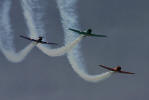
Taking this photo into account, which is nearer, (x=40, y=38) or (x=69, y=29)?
(x=69, y=29)

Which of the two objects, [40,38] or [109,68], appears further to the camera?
[40,38]

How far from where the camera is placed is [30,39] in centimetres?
17550

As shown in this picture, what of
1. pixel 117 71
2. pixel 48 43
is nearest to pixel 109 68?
pixel 117 71

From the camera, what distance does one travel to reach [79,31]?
6718 inches

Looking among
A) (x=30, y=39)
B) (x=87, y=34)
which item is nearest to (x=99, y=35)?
(x=87, y=34)

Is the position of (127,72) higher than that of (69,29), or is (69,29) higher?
(69,29)

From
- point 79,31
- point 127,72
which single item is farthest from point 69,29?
point 127,72

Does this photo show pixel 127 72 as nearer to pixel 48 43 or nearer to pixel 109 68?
pixel 109 68

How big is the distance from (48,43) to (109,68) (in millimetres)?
17231

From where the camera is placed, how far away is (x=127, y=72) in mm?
171625

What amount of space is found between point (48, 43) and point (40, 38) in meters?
3.31

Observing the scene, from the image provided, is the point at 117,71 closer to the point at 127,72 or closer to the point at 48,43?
the point at 127,72

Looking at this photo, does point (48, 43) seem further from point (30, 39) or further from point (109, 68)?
point (109, 68)

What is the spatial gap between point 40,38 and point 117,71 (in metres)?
21.2
